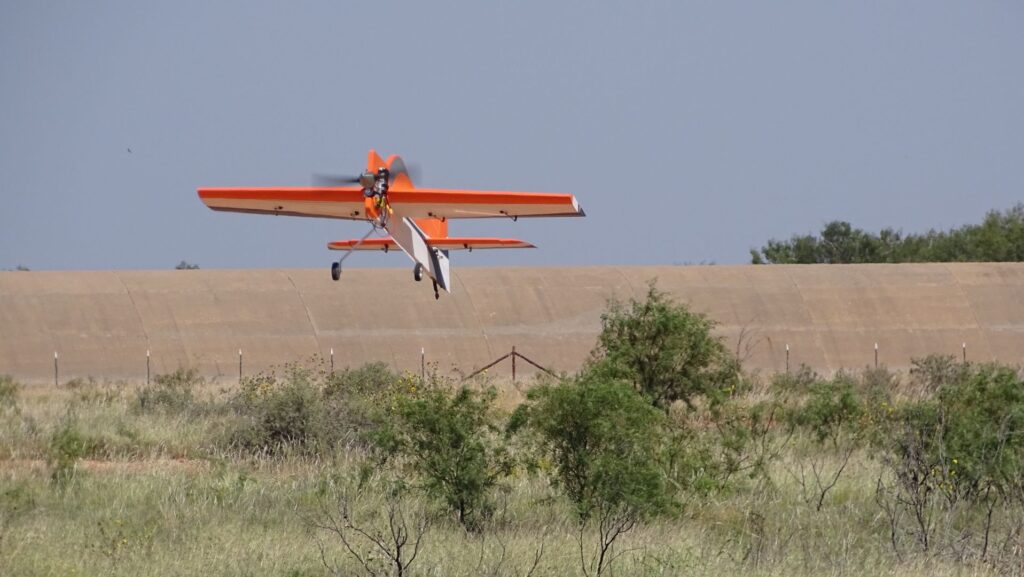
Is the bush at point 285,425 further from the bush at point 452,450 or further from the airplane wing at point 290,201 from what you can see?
the airplane wing at point 290,201

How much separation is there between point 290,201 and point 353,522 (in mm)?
14349

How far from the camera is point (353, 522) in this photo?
43.3 feet

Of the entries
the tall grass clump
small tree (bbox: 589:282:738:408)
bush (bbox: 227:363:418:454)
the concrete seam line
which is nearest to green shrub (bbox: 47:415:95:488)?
bush (bbox: 227:363:418:454)

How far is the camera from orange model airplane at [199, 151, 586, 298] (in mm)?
24664

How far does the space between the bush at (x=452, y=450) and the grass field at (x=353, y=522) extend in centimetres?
25

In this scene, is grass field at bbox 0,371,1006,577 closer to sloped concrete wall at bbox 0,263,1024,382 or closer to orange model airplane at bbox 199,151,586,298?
orange model airplane at bbox 199,151,586,298

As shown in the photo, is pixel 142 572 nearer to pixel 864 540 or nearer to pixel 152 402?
pixel 864 540

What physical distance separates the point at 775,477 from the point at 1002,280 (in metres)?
30.4

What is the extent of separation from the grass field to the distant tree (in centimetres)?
5041

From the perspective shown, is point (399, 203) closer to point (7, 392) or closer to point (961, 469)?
point (7, 392)

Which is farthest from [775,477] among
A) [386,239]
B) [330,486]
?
[386,239]

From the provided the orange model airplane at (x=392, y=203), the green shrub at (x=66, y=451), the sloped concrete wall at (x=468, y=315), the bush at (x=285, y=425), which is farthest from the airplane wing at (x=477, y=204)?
the sloped concrete wall at (x=468, y=315)

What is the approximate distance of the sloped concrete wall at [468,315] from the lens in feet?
120

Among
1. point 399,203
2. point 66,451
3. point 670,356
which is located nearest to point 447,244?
point 399,203
